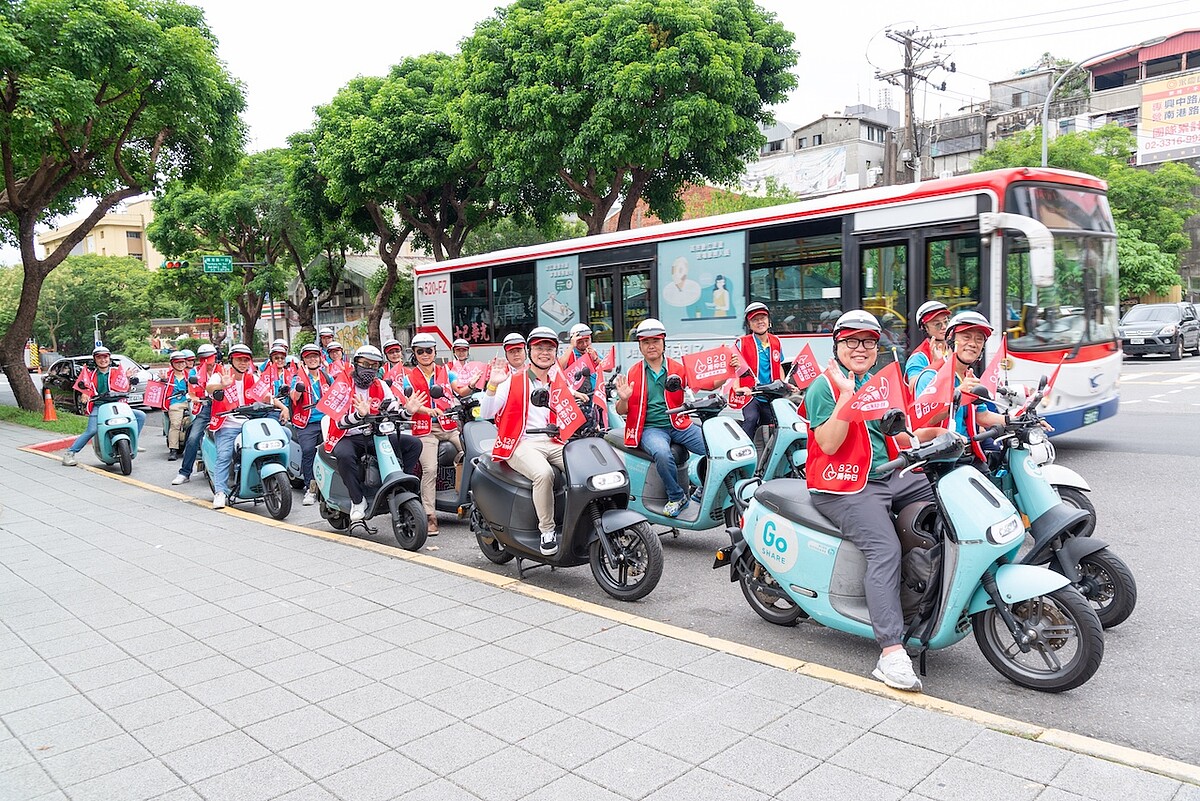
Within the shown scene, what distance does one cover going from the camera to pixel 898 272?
384 inches

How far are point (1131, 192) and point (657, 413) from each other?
3002 cm

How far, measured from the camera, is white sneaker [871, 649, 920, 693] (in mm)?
3699

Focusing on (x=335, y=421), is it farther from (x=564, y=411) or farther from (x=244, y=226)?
(x=244, y=226)

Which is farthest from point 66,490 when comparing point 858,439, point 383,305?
point 383,305

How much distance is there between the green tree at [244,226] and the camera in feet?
109

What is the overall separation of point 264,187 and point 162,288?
13142 millimetres

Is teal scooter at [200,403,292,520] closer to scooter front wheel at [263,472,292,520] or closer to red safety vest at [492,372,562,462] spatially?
scooter front wheel at [263,472,292,520]

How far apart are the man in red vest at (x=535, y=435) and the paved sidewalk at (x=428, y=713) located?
547mm

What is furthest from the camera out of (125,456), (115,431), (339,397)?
(115,431)

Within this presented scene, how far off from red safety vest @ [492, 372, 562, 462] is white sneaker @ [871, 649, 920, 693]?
2.48 m

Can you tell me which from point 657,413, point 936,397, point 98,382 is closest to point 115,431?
point 98,382

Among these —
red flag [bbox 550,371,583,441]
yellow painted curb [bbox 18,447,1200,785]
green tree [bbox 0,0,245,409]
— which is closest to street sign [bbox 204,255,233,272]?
green tree [bbox 0,0,245,409]

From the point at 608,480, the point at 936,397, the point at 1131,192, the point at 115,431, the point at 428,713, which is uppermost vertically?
the point at 1131,192

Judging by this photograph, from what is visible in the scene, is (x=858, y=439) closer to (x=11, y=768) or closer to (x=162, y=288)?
(x=11, y=768)
